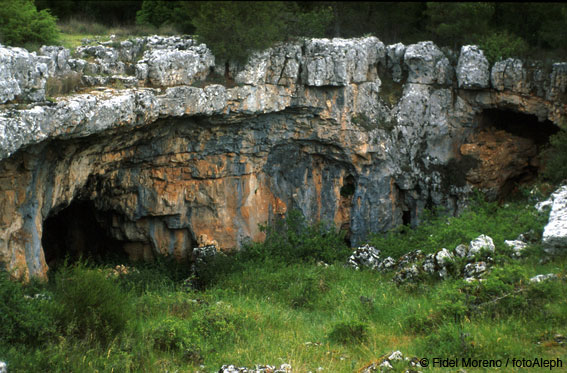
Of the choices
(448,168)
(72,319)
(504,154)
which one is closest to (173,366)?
(72,319)

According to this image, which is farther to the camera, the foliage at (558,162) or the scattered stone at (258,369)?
the foliage at (558,162)

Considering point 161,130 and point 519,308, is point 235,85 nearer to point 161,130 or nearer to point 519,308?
point 161,130

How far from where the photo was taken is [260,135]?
14.9m

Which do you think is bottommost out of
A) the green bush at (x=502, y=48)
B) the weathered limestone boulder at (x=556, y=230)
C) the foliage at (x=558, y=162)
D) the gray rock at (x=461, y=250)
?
the gray rock at (x=461, y=250)

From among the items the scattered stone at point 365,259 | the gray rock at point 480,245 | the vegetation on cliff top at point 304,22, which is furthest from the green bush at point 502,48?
the gray rock at point 480,245

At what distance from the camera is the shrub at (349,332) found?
7.77m

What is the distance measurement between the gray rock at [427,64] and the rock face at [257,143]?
4cm

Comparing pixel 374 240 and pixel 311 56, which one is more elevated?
pixel 311 56

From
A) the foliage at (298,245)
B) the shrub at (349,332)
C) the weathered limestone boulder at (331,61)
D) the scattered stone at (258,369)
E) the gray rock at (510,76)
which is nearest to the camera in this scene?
the scattered stone at (258,369)

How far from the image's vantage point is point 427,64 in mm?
16188

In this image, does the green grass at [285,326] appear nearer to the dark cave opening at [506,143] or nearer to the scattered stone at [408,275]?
the scattered stone at [408,275]

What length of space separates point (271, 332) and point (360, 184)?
866cm

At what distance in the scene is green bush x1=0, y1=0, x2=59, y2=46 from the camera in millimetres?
11625

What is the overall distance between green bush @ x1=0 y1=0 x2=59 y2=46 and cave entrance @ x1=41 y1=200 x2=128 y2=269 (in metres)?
5.44
